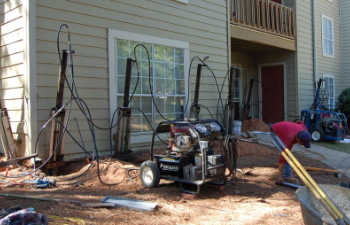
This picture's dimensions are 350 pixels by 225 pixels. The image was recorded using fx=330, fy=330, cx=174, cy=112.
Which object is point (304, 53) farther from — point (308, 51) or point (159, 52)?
point (159, 52)

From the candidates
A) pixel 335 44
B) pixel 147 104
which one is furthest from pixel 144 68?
pixel 335 44

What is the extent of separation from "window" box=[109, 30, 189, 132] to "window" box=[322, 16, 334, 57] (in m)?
10.1

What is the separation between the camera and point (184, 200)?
4.84 m

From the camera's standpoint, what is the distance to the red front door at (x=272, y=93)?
14078 mm

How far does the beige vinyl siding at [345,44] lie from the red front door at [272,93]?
524 centimetres

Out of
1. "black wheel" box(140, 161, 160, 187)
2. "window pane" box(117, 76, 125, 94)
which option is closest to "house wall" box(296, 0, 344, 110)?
"window pane" box(117, 76, 125, 94)

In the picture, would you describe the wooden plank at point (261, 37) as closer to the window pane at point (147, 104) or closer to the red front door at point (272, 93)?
the red front door at point (272, 93)

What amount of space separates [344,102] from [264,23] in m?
6.97

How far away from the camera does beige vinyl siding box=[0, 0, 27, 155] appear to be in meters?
6.29

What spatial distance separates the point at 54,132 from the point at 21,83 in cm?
122

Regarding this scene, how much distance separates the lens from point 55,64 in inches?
250

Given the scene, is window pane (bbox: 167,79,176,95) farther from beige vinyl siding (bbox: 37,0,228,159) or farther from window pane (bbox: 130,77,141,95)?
window pane (bbox: 130,77,141,95)

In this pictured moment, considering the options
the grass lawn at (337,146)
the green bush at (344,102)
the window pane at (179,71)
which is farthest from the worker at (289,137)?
the green bush at (344,102)

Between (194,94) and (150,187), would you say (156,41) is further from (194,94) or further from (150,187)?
(150,187)
